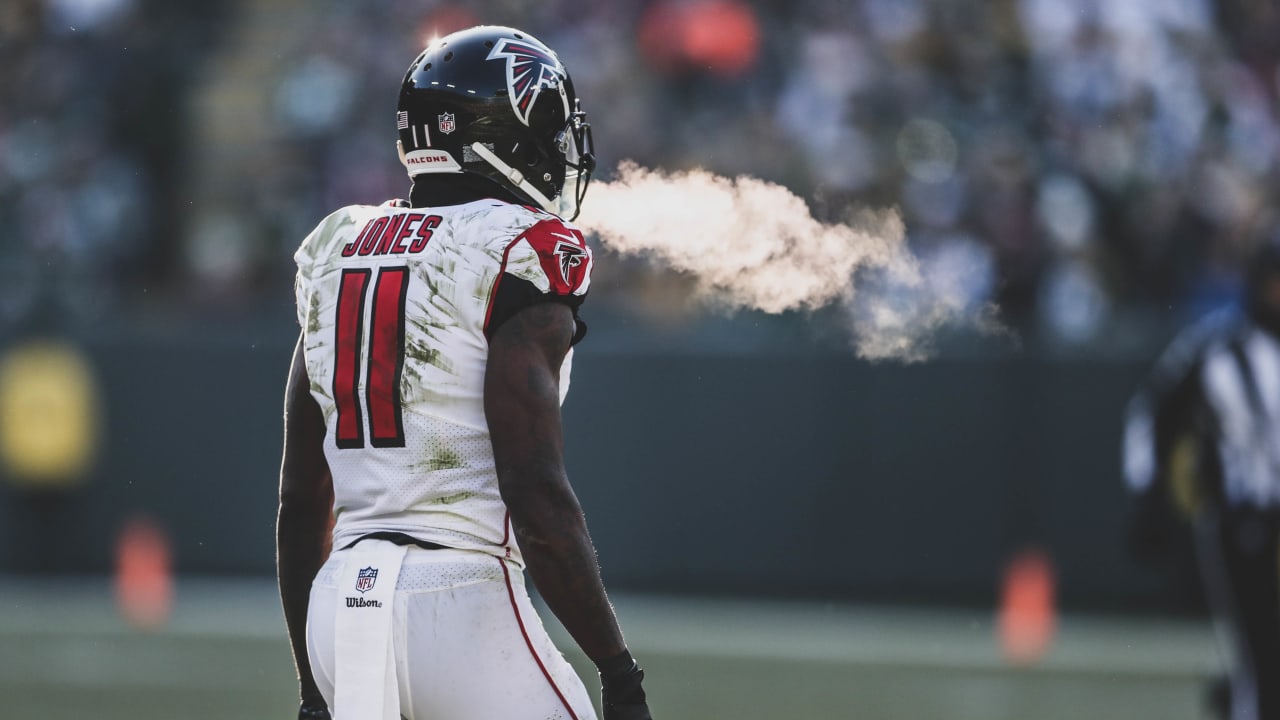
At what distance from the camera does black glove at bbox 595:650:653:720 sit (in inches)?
101

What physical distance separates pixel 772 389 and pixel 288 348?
2662 millimetres

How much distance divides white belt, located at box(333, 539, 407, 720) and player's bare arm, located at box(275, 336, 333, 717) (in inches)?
10.8

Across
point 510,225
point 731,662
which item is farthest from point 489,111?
point 731,662

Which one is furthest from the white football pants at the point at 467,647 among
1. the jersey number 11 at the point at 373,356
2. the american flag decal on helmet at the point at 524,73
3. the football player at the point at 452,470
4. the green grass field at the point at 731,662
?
the green grass field at the point at 731,662

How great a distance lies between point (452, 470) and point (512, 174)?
0.49 metres

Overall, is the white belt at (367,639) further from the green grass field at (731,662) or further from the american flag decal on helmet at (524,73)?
the green grass field at (731,662)

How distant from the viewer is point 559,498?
2496mm

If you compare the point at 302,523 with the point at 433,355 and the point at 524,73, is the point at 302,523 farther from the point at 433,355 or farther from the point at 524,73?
the point at 524,73

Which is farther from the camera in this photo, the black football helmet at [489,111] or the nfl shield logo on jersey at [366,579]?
the black football helmet at [489,111]

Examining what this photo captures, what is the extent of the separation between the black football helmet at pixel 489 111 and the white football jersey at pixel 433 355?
0.44ft

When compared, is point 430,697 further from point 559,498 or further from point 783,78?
point 783,78

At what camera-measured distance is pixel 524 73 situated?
2.73m

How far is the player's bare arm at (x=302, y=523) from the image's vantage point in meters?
2.77

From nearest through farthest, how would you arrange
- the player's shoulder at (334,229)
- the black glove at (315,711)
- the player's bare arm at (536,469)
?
the player's bare arm at (536,469) → the player's shoulder at (334,229) → the black glove at (315,711)
